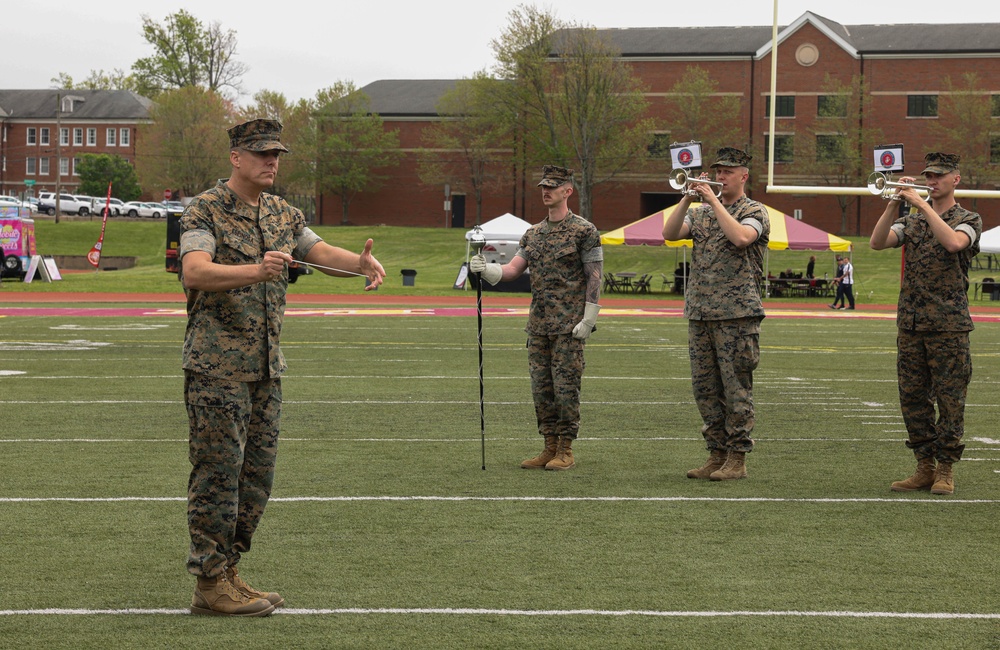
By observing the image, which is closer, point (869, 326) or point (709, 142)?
point (869, 326)

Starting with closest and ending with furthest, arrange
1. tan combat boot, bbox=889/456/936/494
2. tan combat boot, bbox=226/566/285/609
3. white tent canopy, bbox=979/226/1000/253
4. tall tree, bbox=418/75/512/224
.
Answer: tan combat boot, bbox=226/566/285/609
tan combat boot, bbox=889/456/936/494
white tent canopy, bbox=979/226/1000/253
tall tree, bbox=418/75/512/224

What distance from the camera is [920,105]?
73.1 m

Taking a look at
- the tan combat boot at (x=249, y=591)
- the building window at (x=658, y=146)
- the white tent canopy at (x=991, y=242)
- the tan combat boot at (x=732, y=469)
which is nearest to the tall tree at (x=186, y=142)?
the building window at (x=658, y=146)

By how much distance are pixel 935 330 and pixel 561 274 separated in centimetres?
254

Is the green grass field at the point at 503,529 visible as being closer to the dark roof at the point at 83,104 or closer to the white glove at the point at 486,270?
the white glove at the point at 486,270

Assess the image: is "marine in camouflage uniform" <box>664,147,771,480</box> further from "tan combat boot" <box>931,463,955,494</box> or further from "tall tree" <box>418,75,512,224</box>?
"tall tree" <box>418,75,512,224</box>

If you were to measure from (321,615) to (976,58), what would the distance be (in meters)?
73.6

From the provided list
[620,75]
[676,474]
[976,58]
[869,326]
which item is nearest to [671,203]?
[620,75]

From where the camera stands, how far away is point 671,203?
80.3 m

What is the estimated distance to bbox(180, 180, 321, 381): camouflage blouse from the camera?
548cm

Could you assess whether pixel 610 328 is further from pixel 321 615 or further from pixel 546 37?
pixel 546 37

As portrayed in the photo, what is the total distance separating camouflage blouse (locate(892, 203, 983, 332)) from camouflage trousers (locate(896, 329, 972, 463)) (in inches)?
3.3

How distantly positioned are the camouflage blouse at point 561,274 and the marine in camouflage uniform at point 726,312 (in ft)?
2.01

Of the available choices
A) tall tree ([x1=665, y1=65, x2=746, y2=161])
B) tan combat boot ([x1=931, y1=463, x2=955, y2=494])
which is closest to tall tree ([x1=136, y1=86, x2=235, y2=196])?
tall tree ([x1=665, y1=65, x2=746, y2=161])
